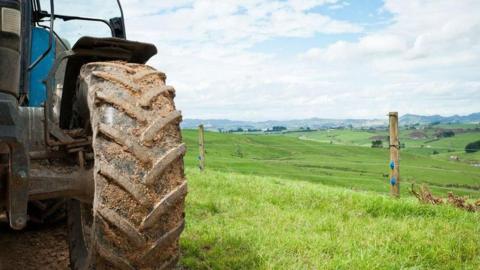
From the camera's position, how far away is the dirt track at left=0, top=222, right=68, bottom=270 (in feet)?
16.8

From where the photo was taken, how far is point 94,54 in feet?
12.4

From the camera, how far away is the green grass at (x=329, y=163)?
199 ft

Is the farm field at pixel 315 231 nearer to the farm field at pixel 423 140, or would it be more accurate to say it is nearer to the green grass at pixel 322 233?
the green grass at pixel 322 233

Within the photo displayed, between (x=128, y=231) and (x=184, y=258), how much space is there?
2.23m

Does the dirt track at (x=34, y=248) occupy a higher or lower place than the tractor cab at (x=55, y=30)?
lower

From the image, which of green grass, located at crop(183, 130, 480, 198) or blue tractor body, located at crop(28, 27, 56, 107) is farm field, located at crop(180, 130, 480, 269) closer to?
blue tractor body, located at crop(28, 27, 56, 107)

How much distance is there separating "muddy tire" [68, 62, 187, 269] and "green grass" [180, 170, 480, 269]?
1.87m

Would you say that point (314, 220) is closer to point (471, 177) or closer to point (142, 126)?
point (142, 126)

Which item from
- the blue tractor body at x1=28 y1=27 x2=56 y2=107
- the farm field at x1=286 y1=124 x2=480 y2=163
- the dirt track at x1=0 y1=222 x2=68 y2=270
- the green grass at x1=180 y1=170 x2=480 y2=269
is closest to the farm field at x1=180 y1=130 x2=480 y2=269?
the green grass at x1=180 y1=170 x2=480 y2=269

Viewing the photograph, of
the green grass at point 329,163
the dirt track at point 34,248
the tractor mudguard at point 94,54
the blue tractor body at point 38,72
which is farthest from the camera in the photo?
the green grass at point 329,163

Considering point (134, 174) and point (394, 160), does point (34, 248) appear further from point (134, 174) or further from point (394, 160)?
point (394, 160)

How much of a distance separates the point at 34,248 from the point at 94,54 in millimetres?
2872

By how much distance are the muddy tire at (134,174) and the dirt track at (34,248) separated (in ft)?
7.25

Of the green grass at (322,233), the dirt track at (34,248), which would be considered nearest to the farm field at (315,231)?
the green grass at (322,233)
